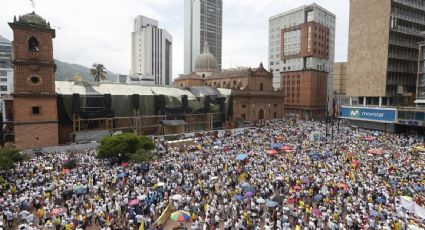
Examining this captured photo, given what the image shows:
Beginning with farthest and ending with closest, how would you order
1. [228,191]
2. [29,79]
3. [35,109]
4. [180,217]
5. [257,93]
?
[257,93], [35,109], [29,79], [228,191], [180,217]

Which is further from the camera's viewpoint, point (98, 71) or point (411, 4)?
point (98, 71)

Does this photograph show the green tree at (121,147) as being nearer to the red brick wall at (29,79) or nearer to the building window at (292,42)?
the red brick wall at (29,79)

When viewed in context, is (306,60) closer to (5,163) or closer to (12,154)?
(12,154)

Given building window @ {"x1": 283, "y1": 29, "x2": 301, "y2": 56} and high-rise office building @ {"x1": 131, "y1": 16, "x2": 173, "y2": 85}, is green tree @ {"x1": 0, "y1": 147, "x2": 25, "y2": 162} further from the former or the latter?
high-rise office building @ {"x1": 131, "y1": 16, "x2": 173, "y2": 85}

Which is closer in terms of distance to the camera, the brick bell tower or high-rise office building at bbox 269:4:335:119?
the brick bell tower

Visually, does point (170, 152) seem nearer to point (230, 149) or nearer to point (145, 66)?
point (230, 149)

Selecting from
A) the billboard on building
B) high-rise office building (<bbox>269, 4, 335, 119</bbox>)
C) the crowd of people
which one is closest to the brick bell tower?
the crowd of people

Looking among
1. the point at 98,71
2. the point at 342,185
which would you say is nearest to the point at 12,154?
the point at 342,185
